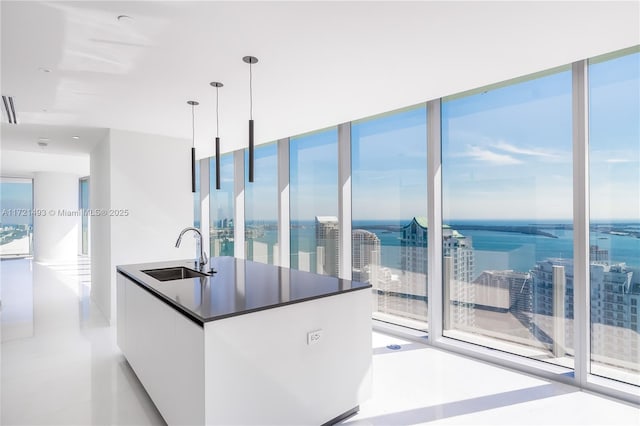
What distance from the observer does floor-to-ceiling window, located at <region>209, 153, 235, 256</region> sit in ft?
22.2

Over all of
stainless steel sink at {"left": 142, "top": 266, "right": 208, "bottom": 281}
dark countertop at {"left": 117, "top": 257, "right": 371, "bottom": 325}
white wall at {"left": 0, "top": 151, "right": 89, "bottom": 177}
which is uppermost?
white wall at {"left": 0, "top": 151, "right": 89, "bottom": 177}

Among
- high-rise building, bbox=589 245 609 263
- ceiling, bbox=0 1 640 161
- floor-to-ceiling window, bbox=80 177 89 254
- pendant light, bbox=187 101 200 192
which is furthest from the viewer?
floor-to-ceiling window, bbox=80 177 89 254

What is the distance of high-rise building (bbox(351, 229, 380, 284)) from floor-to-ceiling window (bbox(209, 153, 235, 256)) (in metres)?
2.91

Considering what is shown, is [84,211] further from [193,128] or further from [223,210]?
[193,128]

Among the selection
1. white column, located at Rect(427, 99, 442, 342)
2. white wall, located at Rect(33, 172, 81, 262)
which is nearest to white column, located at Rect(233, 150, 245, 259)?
white column, located at Rect(427, 99, 442, 342)

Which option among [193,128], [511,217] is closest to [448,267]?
[511,217]

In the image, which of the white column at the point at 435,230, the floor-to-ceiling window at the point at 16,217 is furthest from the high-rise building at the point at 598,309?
the floor-to-ceiling window at the point at 16,217

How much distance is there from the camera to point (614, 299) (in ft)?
8.88

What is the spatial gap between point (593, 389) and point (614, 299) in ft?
2.32

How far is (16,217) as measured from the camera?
420 inches

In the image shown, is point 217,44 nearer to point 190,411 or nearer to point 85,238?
point 190,411

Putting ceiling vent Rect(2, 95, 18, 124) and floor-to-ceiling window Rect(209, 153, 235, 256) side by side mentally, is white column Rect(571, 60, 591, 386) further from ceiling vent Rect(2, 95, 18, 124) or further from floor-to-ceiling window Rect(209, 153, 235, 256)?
floor-to-ceiling window Rect(209, 153, 235, 256)

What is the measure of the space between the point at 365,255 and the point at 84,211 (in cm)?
1002

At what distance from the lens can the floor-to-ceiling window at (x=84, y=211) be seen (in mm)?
11051
